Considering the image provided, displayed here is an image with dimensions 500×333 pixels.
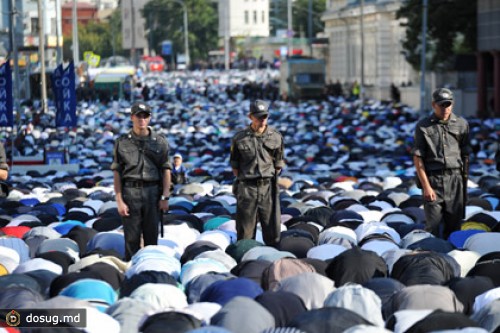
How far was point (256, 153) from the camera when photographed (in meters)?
13.0

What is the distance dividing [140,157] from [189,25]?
151m

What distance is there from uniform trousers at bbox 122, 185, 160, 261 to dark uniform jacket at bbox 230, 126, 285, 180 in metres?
1.10

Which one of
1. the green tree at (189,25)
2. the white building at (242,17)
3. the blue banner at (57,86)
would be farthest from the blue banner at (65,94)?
the white building at (242,17)

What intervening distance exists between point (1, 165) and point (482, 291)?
534 centimetres

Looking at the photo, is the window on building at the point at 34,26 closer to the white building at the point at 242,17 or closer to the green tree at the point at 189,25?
the green tree at the point at 189,25

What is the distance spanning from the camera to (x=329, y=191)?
70.3 ft

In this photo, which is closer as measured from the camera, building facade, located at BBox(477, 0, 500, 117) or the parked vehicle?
building facade, located at BBox(477, 0, 500, 117)

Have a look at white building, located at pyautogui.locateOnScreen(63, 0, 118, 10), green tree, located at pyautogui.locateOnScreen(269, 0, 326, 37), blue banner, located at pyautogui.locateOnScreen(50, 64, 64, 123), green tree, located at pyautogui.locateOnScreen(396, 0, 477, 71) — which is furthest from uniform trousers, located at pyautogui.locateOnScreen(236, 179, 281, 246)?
white building, located at pyautogui.locateOnScreen(63, 0, 118, 10)

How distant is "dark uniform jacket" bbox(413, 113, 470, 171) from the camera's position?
12.9 meters

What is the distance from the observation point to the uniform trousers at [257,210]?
1311 cm

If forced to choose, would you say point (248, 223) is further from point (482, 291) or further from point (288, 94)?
point (288, 94)

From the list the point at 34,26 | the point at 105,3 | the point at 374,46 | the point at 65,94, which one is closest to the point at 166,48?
the point at 105,3

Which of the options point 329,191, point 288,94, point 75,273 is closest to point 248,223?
point 75,273

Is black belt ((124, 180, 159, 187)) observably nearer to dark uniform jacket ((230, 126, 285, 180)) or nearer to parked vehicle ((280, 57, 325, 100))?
dark uniform jacket ((230, 126, 285, 180))
